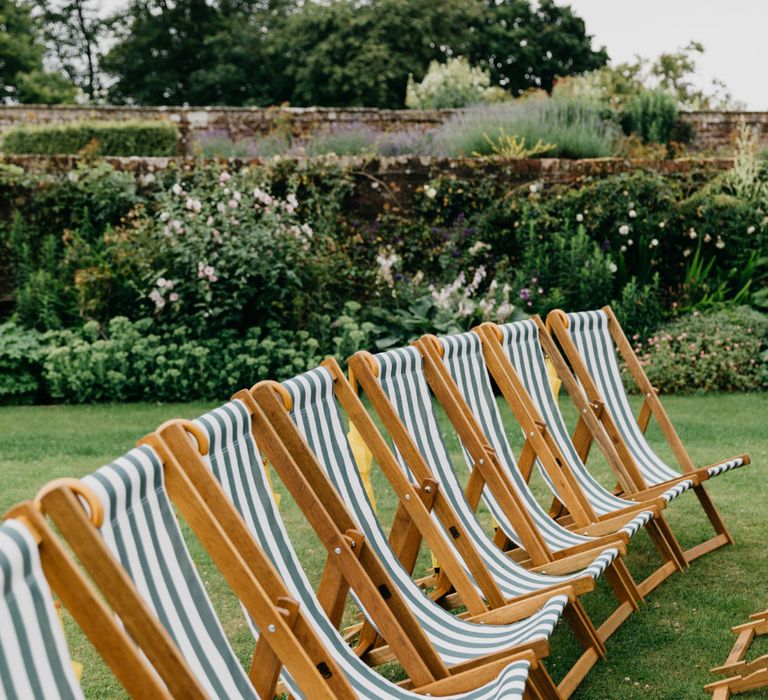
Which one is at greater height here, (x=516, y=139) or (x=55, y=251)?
(x=516, y=139)

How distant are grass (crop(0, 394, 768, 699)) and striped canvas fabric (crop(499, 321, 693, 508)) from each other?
1.31 feet

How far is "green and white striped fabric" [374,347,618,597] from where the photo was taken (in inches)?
140

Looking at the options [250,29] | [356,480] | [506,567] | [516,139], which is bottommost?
[506,567]

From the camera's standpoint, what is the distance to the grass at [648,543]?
3645mm

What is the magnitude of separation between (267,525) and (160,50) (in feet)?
121

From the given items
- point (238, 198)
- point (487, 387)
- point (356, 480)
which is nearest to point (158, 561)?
point (356, 480)

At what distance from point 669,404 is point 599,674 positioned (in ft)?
17.4

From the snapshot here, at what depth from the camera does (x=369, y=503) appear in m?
3.30

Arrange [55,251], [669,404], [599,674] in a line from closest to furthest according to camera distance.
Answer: [599,674] < [669,404] < [55,251]

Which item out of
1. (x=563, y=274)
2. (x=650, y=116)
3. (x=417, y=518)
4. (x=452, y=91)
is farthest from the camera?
(x=452, y=91)

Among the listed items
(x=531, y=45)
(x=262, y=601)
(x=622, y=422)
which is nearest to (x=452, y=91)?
(x=622, y=422)

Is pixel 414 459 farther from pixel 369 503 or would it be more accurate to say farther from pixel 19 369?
pixel 19 369

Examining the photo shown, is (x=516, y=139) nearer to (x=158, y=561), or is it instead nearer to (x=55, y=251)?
(x=55, y=251)

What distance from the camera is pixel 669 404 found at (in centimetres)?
857
